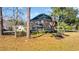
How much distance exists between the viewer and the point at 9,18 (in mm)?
6691

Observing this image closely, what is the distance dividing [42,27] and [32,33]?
109 mm

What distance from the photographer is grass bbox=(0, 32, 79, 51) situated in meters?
6.69

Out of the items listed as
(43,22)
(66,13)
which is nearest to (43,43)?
(43,22)

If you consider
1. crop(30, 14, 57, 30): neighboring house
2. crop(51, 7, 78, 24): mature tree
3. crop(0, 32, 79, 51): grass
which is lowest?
crop(0, 32, 79, 51): grass

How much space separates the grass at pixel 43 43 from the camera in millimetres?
6691

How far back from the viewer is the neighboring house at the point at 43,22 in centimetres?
670

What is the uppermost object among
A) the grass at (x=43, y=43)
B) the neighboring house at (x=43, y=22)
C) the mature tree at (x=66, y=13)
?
the mature tree at (x=66, y=13)

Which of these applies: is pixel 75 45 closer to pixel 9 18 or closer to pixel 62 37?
pixel 62 37

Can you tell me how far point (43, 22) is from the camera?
6711 millimetres

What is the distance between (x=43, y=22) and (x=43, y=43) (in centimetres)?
20

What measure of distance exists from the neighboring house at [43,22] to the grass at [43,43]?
0.27 feet

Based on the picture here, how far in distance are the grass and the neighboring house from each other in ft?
0.27

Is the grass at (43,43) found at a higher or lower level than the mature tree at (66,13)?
lower

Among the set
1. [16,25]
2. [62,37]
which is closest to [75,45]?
[62,37]
